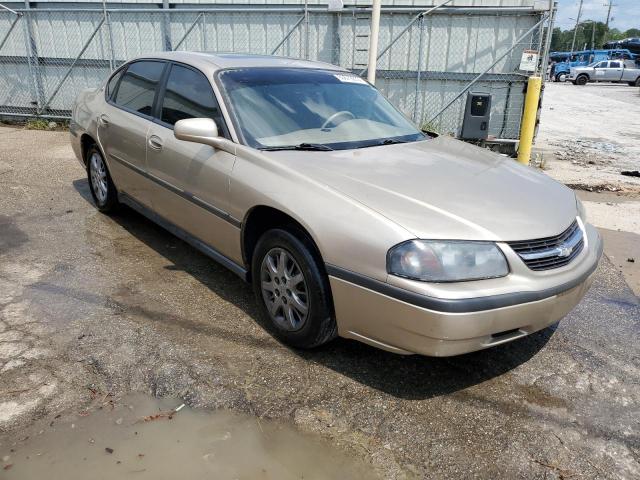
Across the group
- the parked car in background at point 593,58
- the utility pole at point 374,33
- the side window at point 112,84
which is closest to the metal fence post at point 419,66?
the utility pole at point 374,33

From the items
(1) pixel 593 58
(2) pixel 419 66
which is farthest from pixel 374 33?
(1) pixel 593 58

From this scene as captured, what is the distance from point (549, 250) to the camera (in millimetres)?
2816

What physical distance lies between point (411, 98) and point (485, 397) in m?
8.03

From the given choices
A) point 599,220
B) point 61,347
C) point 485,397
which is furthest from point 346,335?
point 599,220

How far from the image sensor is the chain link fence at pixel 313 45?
9.48m

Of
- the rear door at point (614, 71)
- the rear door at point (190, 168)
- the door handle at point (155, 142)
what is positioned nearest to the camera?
the rear door at point (190, 168)

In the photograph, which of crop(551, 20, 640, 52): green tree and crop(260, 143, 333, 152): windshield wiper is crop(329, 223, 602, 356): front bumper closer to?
crop(260, 143, 333, 152): windshield wiper

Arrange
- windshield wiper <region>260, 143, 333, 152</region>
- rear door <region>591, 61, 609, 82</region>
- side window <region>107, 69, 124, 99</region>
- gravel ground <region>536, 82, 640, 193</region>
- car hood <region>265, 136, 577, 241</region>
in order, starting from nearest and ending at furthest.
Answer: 1. car hood <region>265, 136, 577, 241</region>
2. windshield wiper <region>260, 143, 333, 152</region>
3. side window <region>107, 69, 124, 99</region>
4. gravel ground <region>536, 82, 640, 193</region>
5. rear door <region>591, 61, 609, 82</region>

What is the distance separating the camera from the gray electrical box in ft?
28.7

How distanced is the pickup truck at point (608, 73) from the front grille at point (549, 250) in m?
43.1

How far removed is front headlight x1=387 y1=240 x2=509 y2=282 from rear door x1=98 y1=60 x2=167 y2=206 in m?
2.59

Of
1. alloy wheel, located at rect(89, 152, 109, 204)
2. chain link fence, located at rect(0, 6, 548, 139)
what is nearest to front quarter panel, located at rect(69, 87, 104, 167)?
alloy wheel, located at rect(89, 152, 109, 204)

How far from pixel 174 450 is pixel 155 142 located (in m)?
2.48

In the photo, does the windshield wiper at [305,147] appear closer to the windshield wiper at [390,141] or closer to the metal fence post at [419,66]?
the windshield wiper at [390,141]
